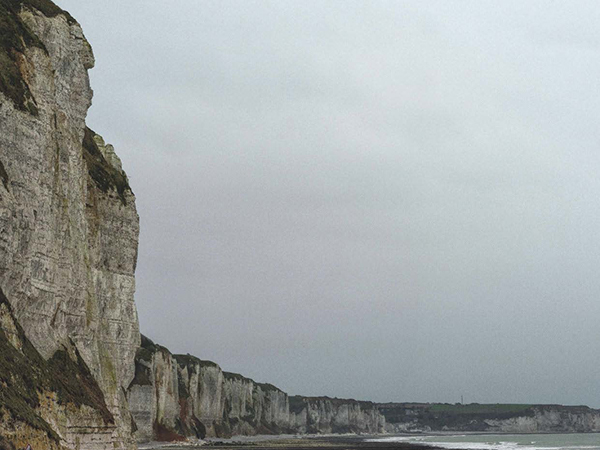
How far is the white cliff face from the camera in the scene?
35.5 m

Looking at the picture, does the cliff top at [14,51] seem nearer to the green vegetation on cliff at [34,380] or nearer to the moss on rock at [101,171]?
the green vegetation on cliff at [34,380]

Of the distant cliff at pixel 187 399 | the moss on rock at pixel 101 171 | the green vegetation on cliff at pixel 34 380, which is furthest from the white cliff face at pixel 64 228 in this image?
the distant cliff at pixel 187 399

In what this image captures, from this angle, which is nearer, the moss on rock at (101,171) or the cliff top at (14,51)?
the cliff top at (14,51)

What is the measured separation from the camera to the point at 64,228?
42.0m

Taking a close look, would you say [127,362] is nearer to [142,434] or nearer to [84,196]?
[84,196]

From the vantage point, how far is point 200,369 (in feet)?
452

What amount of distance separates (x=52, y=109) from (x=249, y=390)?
5930 inches

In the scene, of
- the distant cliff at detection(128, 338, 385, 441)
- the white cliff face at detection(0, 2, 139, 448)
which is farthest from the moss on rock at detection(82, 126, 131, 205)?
the distant cliff at detection(128, 338, 385, 441)

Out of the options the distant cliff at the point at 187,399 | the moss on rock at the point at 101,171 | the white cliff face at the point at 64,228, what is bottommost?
the distant cliff at the point at 187,399

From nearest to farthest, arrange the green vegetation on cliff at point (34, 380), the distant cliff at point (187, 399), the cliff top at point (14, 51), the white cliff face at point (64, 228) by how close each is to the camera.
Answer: the green vegetation on cliff at point (34, 380) < the white cliff face at point (64, 228) < the cliff top at point (14, 51) < the distant cliff at point (187, 399)

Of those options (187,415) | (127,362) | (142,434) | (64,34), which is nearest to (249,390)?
(187,415)

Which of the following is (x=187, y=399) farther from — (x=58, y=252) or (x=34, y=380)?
(x=34, y=380)

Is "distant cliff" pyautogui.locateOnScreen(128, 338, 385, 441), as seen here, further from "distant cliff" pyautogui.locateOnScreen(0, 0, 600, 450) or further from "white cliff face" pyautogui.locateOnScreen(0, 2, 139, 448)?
"distant cliff" pyautogui.locateOnScreen(0, 0, 600, 450)

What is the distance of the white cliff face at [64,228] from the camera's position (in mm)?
35531
